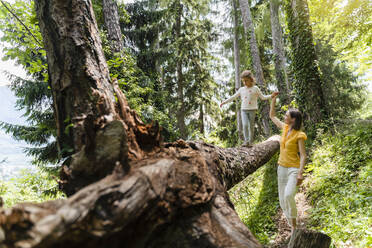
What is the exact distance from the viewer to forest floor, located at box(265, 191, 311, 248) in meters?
4.31

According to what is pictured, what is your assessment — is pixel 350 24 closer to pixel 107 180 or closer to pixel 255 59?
pixel 255 59

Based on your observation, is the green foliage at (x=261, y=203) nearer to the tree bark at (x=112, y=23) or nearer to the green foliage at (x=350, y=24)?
the green foliage at (x=350, y=24)

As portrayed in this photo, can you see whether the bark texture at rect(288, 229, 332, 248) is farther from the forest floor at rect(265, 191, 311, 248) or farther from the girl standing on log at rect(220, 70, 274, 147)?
the girl standing on log at rect(220, 70, 274, 147)

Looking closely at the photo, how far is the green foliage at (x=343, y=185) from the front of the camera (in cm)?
339

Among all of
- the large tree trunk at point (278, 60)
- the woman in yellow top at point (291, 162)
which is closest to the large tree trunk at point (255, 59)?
the large tree trunk at point (278, 60)

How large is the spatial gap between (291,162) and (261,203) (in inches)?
111

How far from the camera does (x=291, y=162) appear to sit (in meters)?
3.71

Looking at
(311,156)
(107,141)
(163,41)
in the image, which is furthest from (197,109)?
(107,141)

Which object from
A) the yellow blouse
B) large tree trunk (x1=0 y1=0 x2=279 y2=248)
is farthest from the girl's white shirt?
large tree trunk (x1=0 y1=0 x2=279 y2=248)

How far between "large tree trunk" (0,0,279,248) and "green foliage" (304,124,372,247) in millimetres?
2459

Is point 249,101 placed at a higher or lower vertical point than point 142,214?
higher

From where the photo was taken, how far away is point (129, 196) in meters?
Result: 1.19

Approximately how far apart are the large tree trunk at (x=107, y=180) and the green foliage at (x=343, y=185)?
246 cm

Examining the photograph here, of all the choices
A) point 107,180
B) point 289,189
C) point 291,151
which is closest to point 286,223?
point 289,189
